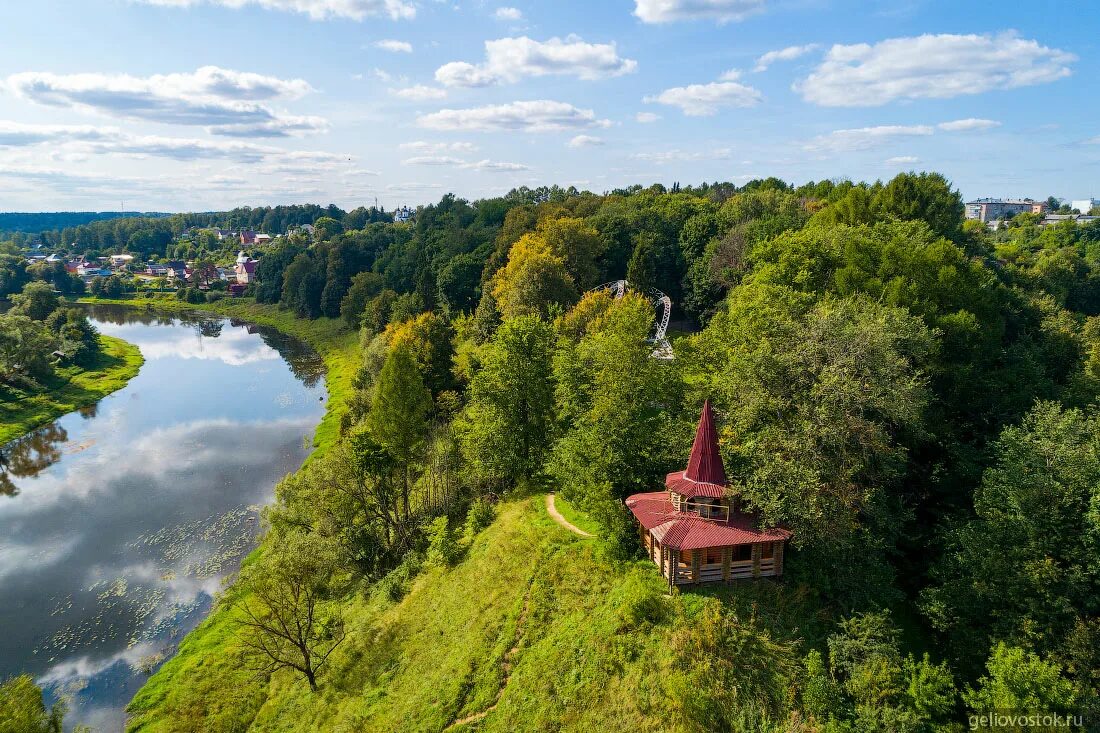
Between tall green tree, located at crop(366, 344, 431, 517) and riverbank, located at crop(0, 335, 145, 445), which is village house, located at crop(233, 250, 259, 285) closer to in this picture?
riverbank, located at crop(0, 335, 145, 445)

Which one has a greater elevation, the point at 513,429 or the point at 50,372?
the point at 513,429

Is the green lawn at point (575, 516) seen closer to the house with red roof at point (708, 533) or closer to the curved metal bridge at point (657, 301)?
the house with red roof at point (708, 533)

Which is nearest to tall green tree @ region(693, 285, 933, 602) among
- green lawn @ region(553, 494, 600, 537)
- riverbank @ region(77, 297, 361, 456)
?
green lawn @ region(553, 494, 600, 537)

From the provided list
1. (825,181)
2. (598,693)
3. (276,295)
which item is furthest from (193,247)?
(598,693)

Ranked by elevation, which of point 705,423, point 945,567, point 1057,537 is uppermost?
point 705,423

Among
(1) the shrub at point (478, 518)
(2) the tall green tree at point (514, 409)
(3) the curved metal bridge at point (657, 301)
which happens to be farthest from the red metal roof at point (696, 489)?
(3) the curved metal bridge at point (657, 301)

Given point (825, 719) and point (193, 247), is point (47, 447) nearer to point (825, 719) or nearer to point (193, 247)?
point (825, 719)

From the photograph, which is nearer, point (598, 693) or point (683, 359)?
point (598, 693)

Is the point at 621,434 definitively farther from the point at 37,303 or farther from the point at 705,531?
the point at 37,303
